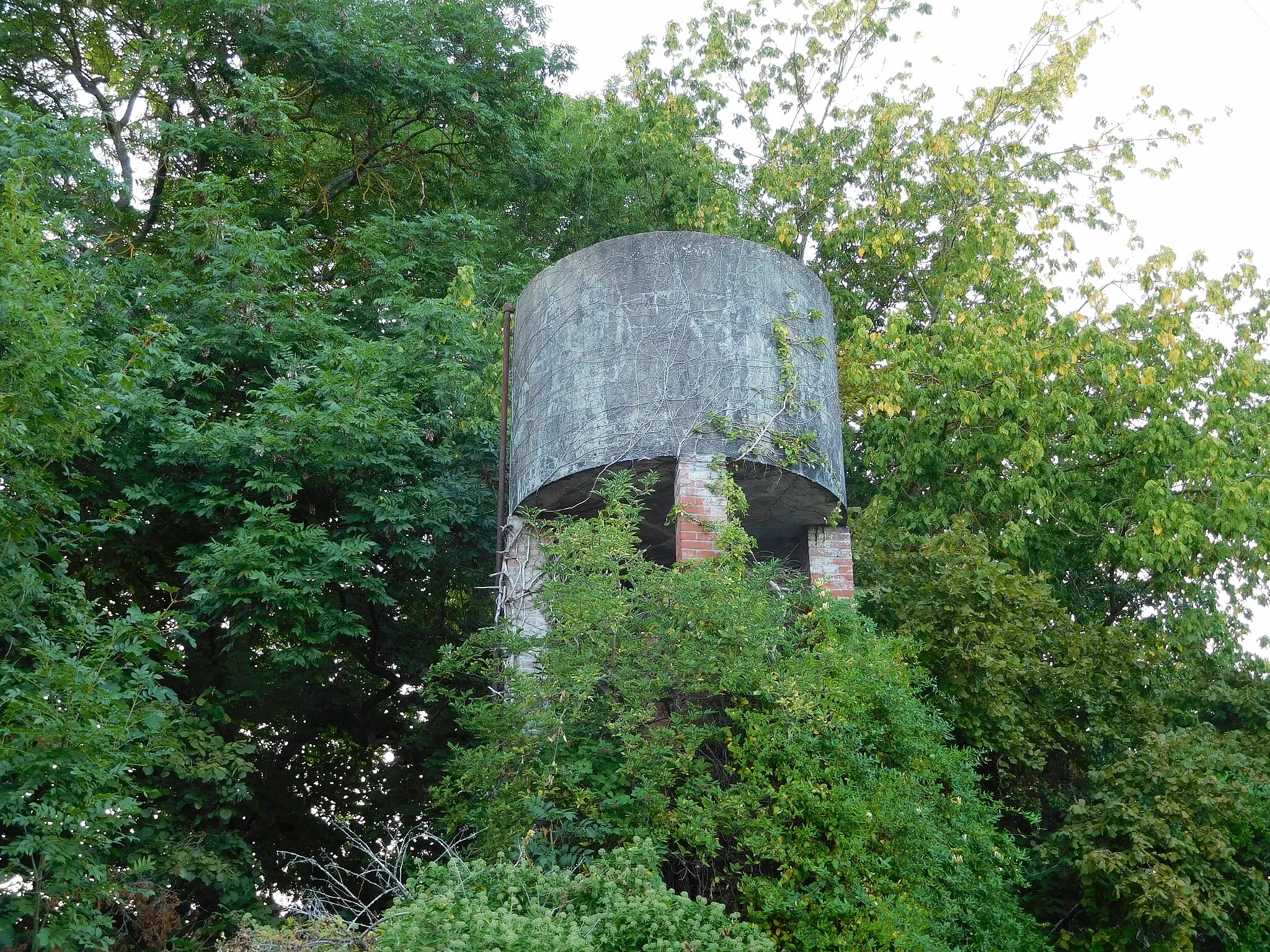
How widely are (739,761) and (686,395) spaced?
8.31 ft

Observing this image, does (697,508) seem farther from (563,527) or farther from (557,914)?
(557,914)

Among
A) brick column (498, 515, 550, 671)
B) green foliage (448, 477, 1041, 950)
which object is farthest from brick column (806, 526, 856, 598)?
brick column (498, 515, 550, 671)

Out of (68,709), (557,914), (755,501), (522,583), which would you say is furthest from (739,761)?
(68,709)

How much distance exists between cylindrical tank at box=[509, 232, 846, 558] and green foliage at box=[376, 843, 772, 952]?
3016 mm

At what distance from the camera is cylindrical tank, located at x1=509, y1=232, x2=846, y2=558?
26.3ft

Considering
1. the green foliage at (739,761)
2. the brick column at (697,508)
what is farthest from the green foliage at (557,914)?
the brick column at (697,508)

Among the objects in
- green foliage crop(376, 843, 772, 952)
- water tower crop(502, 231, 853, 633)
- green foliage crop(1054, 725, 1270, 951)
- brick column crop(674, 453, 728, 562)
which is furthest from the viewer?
water tower crop(502, 231, 853, 633)

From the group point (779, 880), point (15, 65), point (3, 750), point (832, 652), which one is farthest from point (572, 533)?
point (15, 65)

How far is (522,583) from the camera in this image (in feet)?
27.8

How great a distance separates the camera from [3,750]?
251 inches

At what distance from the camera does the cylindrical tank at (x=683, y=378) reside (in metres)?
8.01

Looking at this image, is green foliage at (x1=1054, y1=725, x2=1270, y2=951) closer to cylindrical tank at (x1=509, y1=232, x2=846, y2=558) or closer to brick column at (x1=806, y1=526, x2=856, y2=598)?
brick column at (x1=806, y1=526, x2=856, y2=598)

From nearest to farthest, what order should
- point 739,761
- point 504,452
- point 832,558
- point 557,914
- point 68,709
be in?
point 557,914 → point 739,761 → point 68,709 → point 832,558 → point 504,452

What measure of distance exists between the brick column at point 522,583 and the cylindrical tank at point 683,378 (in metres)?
0.25
